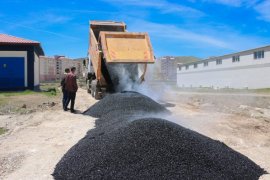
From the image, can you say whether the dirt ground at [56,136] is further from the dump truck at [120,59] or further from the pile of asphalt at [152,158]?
the dump truck at [120,59]

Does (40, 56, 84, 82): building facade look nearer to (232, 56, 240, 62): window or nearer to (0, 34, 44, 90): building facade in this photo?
(232, 56, 240, 62): window

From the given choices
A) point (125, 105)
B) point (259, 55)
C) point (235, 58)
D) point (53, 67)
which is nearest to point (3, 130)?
point (125, 105)

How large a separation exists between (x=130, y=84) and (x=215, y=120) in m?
5.76

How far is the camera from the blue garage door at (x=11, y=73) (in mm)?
24703

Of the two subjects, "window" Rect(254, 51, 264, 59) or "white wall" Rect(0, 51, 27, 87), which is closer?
"white wall" Rect(0, 51, 27, 87)

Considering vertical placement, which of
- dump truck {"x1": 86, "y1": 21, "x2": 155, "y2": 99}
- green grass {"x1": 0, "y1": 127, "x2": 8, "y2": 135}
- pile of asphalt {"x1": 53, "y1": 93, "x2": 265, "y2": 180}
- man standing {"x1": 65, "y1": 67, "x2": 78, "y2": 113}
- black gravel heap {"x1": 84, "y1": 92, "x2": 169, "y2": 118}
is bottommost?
green grass {"x1": 0, "y1": 127, "x2": 8, "y2": 135}

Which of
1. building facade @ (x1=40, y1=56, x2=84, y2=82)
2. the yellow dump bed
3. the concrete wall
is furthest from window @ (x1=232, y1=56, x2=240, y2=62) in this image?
the concrete wall

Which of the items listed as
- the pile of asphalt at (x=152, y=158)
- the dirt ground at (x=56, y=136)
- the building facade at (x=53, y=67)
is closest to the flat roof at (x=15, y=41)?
the dirt ground at (x=56, y=136)

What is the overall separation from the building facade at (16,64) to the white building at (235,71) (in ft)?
70.6

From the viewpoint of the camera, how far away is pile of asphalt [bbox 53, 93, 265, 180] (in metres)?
5.57

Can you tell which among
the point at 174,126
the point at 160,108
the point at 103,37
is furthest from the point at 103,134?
the point at 103,37

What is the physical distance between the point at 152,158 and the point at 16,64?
2137cm

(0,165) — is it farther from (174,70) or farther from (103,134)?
(174,70)

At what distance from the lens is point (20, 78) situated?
2512cm
